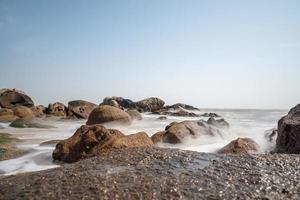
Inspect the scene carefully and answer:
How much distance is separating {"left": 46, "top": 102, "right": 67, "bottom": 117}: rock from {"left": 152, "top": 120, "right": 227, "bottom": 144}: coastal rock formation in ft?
51.7

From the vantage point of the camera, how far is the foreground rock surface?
2111 mm

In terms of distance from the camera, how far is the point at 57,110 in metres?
24.1

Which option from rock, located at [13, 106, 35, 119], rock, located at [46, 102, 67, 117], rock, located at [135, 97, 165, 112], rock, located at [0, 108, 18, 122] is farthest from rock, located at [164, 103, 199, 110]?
rock, located at [0, 108, 18, 122]

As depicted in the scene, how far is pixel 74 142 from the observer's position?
6.28 m

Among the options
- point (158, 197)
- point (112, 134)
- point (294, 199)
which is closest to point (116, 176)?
point (158, 197)

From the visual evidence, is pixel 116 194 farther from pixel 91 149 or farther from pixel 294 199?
pixel 91 149

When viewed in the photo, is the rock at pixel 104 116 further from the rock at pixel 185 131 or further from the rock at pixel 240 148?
the rock at pixel 240 148

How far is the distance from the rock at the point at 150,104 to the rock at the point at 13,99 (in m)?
10.7

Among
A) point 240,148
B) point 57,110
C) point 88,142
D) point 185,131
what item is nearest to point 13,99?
point 57,110

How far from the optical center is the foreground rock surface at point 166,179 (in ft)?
6.93

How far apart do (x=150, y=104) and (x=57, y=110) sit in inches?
480

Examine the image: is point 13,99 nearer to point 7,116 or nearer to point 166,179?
point 7,116

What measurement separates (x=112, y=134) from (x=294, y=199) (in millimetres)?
4123

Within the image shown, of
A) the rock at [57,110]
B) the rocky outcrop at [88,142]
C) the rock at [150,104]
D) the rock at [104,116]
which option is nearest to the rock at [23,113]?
the rock at [57,110]
